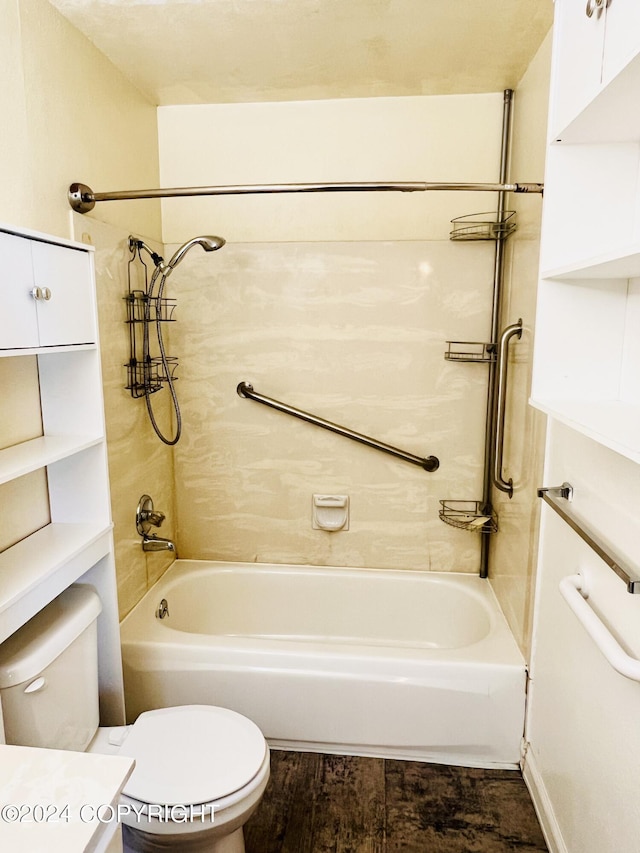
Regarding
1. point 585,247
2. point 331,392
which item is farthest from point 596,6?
point 331,392

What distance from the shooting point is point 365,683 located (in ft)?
6.26

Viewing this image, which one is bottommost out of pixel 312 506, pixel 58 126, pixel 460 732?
pixel 460 732

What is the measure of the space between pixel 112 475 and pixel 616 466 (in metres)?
1.61

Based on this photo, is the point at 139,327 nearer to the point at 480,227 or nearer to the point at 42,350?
the point at 42,350

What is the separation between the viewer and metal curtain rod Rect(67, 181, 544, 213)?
5.55 feet

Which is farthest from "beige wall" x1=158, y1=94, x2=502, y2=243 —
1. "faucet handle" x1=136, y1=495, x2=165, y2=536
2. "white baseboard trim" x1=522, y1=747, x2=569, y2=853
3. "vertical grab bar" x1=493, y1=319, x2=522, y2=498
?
"white baseboard trim" x1=522, y1=747, x2=569, y2=853

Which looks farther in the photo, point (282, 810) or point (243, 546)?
point (243, 546)

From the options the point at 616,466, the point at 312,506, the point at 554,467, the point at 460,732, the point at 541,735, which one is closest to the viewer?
the point at 616,466

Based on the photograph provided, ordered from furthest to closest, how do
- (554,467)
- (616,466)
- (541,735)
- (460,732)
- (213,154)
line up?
1. (213,154)
2. (460,732)
3. (541,735)
4. (554,467)
5. (616,466)

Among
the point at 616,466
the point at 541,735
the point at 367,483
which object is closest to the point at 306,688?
the point at 541,735

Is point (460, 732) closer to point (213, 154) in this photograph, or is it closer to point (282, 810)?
point (282, 810)

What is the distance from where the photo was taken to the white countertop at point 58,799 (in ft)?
2.53

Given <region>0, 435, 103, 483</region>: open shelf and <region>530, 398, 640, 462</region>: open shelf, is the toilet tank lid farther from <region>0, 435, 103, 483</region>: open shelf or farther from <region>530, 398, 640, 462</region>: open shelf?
<region>530, 398, 640, 462</region>: open shelf

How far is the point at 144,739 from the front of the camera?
4.91 feet
